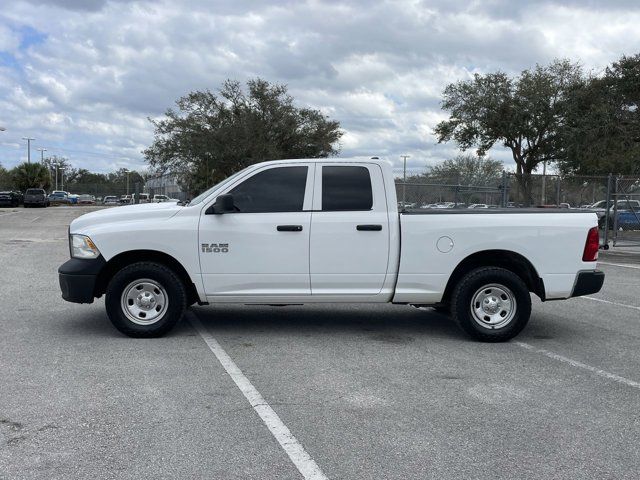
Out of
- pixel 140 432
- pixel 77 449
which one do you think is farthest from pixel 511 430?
pixel 77 449

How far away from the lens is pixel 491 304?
6.93 m

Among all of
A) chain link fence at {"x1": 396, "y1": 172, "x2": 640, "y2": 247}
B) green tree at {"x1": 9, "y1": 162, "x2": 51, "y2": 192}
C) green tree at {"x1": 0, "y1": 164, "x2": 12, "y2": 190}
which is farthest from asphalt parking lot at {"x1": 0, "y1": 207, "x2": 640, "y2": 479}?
green tree at {"x1": 0, "y1": 164, "x2": 12, "y2": 190}

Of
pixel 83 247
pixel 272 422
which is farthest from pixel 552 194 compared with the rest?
pixel 272 422

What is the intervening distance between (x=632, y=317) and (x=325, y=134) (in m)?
45.2

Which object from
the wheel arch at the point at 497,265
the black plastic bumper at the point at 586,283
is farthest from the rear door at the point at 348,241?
the black plastic bumper at the point at 586,283

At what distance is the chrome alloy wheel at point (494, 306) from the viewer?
690 cm

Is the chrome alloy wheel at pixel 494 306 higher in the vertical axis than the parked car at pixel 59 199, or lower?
lower

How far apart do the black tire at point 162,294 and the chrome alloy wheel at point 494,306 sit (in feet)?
10.2

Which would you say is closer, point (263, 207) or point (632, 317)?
point (263, 207)

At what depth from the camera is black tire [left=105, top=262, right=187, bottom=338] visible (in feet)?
22.2

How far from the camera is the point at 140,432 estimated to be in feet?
13.9

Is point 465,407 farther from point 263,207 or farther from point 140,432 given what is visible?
point 263,207

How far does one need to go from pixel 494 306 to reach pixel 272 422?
3.36 meters

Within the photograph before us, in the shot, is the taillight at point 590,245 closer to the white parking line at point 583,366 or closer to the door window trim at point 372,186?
the white parking line at point 583,366
